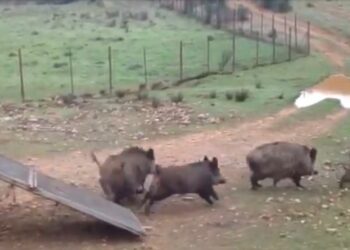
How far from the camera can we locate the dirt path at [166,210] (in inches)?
481

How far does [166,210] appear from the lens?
13648 millimetres

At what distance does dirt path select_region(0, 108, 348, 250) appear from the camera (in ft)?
40.1

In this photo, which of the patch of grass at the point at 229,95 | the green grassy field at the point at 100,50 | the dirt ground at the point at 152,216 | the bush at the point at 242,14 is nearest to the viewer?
the dirt ground at the point at 152,216

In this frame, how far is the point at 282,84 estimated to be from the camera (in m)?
26.5

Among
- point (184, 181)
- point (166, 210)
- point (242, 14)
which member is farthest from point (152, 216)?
point (242, 14)

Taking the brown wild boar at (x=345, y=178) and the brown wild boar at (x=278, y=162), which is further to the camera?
the brown wild boar at (x=345, y=178)

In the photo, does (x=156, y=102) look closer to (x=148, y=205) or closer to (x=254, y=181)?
(x=254, y=181)

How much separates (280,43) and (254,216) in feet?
71.8

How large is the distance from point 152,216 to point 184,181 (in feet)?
2.26

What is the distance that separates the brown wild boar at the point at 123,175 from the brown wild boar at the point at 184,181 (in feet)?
1.19

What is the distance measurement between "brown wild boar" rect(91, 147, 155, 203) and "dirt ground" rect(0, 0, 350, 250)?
44 cm

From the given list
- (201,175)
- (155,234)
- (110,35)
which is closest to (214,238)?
(155,234)

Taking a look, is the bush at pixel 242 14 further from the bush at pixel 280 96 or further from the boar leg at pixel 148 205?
the boar leg at pixel 148 205

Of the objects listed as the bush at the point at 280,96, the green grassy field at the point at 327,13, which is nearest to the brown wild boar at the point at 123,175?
the bush at the point at 280,96
